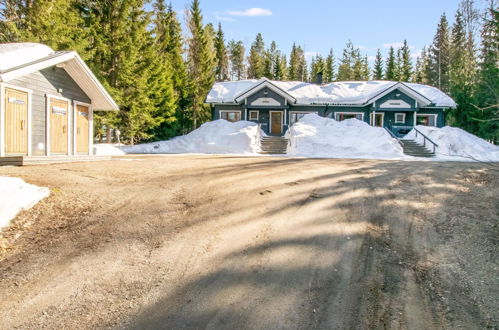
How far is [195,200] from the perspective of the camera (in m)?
5.35

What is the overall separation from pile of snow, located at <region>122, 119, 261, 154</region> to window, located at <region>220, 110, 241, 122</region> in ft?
12.3

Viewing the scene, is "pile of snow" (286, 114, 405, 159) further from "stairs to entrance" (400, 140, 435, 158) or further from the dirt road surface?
the dirt road surface

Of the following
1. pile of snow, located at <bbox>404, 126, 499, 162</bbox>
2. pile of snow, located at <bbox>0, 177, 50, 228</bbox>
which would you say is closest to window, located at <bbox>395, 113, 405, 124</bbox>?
pile of snow, located at <bbox>404, 126, 499, 162</bbox>

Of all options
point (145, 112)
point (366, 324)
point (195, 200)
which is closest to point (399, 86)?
point (145, 112)

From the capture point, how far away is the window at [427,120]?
2480cm

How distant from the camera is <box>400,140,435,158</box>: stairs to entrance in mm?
17969

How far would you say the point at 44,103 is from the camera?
10.9m

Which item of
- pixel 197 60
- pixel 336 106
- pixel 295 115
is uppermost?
pixel 197 60

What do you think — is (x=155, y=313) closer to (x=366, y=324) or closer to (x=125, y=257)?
(x=125, y=257)

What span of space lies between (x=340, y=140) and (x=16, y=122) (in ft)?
54.7

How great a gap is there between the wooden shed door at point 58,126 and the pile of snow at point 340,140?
11.8 m

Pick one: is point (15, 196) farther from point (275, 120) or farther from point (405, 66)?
point (405, 66)

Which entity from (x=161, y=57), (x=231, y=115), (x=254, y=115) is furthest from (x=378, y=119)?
(x=161, y=57)

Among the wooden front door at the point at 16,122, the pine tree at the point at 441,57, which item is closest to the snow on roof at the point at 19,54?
the wooden front door at the point at 16,122
